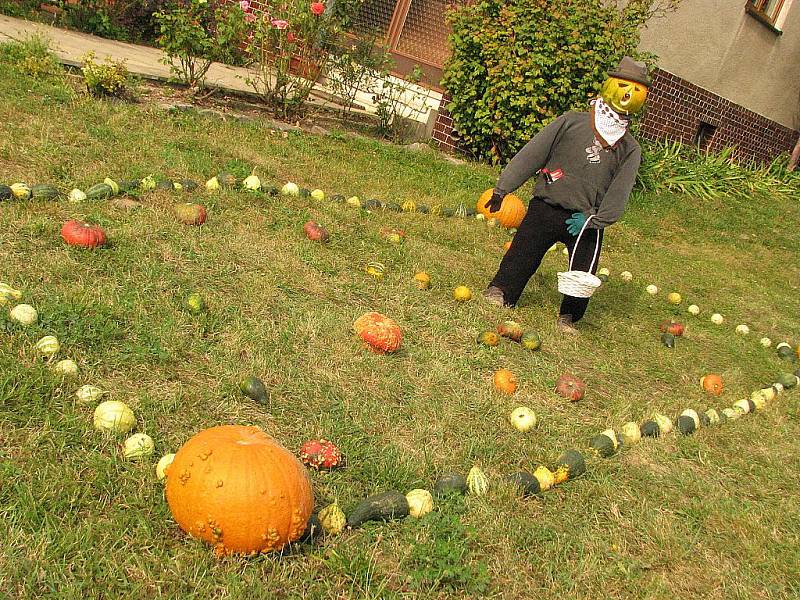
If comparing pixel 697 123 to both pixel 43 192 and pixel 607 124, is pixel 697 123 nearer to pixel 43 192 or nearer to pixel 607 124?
pixel 607 124

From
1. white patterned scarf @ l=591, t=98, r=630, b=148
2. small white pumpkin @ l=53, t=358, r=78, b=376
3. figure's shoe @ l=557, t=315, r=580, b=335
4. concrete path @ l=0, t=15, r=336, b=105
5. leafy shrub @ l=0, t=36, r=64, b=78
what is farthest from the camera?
concrete path @ l=0, t=15, r=336, b=105

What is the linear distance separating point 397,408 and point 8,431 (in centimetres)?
182

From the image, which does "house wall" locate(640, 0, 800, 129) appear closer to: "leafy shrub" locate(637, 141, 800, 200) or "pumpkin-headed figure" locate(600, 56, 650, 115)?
"leafy shrub" locate(637, 141, 800, 200)

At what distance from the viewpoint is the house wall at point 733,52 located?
1253cm

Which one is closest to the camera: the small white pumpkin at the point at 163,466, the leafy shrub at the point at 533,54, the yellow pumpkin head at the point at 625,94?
the small white pumpkin at the point at 163,466

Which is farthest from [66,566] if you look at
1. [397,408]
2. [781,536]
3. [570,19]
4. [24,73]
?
[570,19]

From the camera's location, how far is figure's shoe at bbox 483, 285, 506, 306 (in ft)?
18.5

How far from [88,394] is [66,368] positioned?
0.74 ft

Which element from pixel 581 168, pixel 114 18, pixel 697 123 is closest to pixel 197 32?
pixel 114 18

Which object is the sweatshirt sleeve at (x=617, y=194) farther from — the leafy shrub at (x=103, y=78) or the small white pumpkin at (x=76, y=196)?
the leafy shrub at (x=103, y=78)

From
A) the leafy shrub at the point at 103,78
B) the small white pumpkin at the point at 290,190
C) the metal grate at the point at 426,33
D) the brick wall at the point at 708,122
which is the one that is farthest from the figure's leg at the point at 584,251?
the brick wall at the point at 708,122

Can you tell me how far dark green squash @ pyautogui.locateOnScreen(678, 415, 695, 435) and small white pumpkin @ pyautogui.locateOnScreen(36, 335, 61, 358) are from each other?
138 inches

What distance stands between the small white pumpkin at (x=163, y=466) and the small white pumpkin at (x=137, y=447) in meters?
0.10

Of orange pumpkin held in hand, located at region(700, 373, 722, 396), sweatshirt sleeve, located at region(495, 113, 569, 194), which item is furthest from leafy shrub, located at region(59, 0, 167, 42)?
orange pumpkin held in hand, located at region(700, 373, 722, 396)
